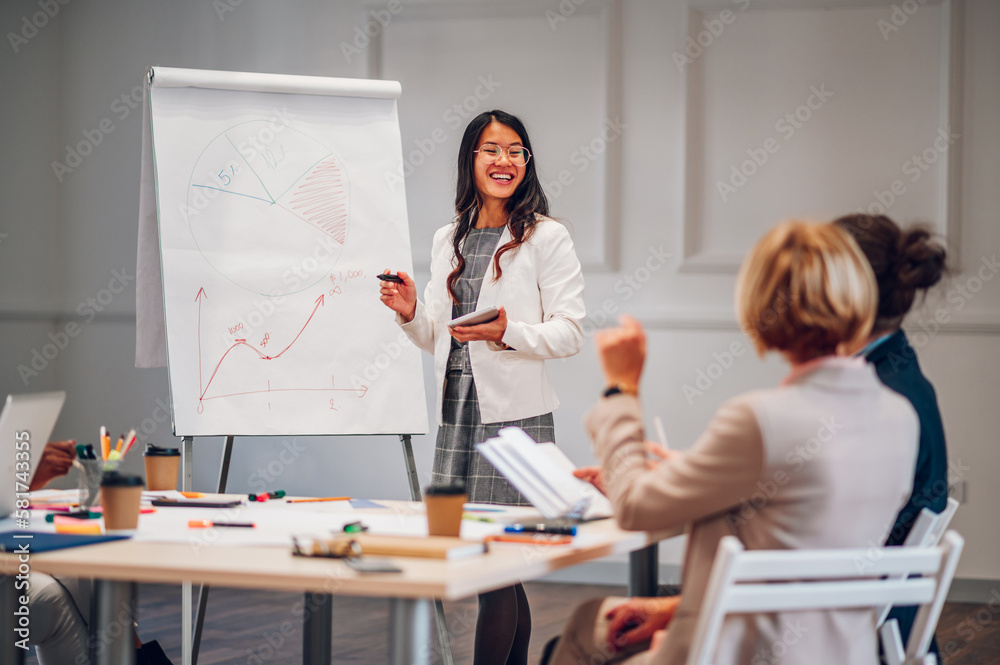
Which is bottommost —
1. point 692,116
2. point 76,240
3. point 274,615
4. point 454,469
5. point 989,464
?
point 274,615

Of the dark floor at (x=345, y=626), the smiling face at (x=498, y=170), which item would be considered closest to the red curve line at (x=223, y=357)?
the smiling face at (x=498, y=170)

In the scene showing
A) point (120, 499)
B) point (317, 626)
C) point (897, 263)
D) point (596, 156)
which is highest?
point (596, 156)

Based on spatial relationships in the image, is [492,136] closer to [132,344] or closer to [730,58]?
[730,58]

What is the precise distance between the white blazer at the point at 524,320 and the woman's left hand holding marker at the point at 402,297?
0.08 feet

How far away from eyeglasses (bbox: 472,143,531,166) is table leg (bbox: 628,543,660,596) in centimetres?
114

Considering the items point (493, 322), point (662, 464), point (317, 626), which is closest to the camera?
point (662, 464)

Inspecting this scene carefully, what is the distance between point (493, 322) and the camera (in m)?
2.21

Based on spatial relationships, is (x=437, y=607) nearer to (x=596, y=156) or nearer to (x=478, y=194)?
(x=478, y=194)

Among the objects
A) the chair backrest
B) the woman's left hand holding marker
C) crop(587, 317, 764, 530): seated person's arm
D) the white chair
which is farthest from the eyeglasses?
the white chair

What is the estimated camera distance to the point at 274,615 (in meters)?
3.52

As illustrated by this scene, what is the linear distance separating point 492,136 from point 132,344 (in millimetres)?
2539

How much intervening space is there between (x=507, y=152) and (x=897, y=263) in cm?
112

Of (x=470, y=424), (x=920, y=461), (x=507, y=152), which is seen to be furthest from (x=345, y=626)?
(x=920, y=461)

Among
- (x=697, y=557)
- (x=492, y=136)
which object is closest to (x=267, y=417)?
(x=492, y=136)
